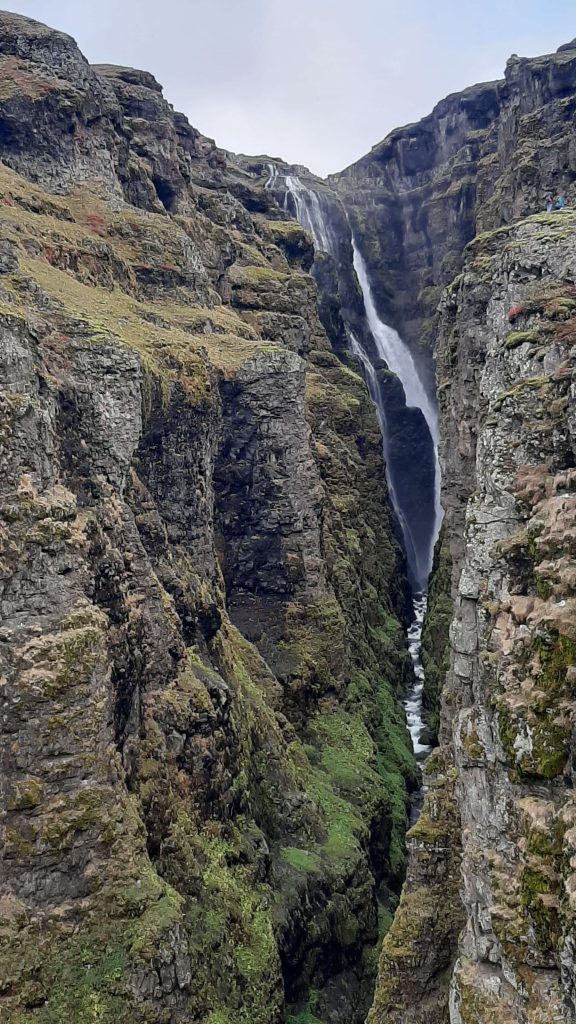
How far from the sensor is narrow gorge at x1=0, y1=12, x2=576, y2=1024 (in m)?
15.4

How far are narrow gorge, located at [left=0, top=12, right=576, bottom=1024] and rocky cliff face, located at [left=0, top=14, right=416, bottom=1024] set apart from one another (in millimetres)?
Answer: 114

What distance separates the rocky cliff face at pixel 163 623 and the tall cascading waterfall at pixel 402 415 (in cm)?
2378

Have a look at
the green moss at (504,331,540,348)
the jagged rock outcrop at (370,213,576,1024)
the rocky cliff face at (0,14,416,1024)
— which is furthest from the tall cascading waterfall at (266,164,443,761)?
the green moss at (504,331,540,348)

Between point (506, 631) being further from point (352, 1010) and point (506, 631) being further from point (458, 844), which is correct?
point (352, 1010)

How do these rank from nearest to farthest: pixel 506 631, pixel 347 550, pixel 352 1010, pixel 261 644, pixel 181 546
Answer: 1. pixel 506 631
2. pixel 352 1010
3. pixel 181 546
4. pixel 261 644
5. pixel 347 550

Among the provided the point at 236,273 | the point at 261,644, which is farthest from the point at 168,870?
the point at 236,273

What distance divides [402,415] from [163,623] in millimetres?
67394

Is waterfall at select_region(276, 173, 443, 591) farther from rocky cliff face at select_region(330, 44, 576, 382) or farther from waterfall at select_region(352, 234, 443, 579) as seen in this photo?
rocky cliff face at select_region(330, 44, 576, 382)

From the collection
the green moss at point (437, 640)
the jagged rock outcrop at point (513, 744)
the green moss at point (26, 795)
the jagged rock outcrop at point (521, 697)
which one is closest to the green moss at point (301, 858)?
the jagged rock outcrop at point (513, 744)

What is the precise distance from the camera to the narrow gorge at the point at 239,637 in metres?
15.4

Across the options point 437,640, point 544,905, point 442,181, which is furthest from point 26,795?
point 442,181

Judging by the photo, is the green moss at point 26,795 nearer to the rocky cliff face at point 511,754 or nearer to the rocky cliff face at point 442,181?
the rocky cliff face at point 511,754

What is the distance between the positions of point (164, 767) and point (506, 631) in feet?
46.5

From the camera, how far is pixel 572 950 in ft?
37.1
